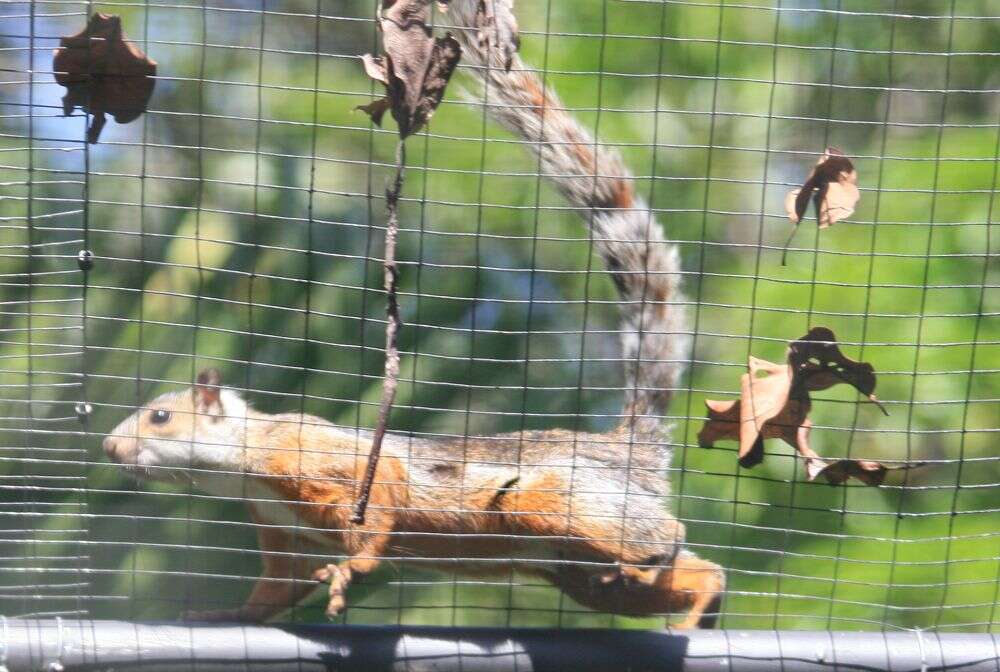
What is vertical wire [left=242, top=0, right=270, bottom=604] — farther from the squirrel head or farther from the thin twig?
the thin twig

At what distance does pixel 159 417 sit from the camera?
120 inches

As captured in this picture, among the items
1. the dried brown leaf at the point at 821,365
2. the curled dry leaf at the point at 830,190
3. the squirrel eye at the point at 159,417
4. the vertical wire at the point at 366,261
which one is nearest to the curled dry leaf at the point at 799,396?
the dried brown leaf at the point at 821,365

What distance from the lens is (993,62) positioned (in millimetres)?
3090

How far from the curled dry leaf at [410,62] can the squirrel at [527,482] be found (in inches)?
28.5

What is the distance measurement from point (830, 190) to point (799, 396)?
1.23 ft

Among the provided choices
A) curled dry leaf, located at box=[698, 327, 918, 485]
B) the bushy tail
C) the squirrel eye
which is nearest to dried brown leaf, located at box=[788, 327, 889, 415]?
curled dry leaf, located at box=[698, 327, 918, 485]

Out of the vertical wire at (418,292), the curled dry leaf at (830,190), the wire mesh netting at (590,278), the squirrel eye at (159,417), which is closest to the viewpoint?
the curled dry leaf at (830,190)

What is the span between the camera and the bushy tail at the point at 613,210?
2.20 metres

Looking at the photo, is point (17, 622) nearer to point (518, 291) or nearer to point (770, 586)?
point (518, 291)

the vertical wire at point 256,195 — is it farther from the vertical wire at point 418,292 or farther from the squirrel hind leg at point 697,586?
the squirrel hind leg at point 697,586

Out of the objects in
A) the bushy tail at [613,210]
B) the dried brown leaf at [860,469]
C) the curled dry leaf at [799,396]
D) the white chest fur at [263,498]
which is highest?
the bushy tail at [613,210]

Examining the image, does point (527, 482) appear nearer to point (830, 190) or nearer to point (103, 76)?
point (830, 190)

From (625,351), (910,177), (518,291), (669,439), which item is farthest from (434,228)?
(910,177)

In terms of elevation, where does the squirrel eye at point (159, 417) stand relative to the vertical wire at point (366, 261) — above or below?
below
